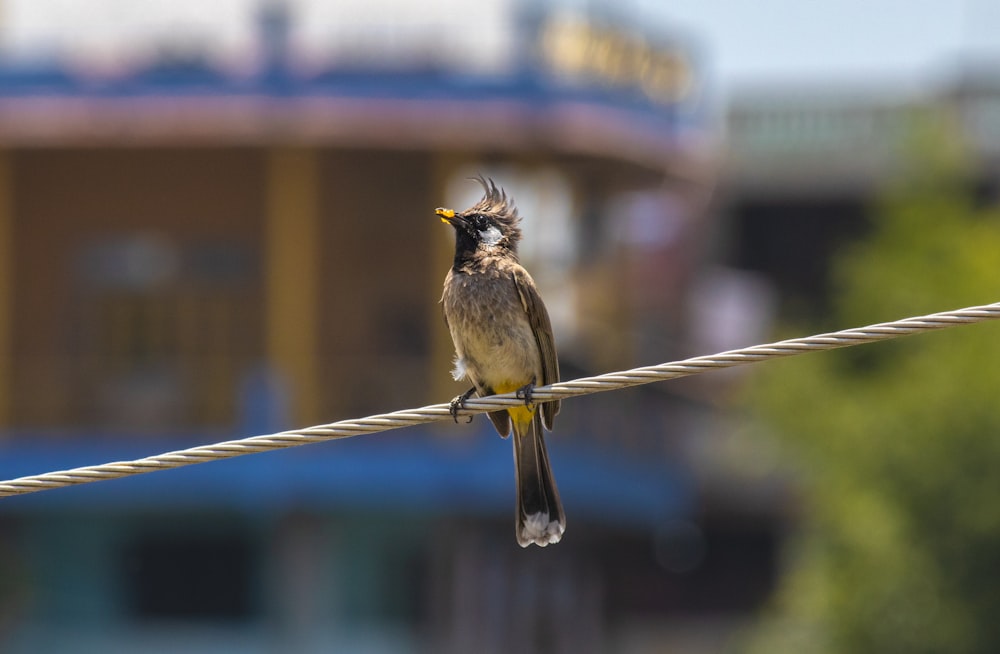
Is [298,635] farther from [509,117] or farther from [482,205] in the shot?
[482,205]

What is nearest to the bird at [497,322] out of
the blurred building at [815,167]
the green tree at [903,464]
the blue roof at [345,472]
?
the green tree at [903,464]

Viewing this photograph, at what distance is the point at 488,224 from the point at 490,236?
0.18 ft

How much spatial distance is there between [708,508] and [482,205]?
17359 millimetres

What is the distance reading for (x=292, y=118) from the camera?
1922 cm

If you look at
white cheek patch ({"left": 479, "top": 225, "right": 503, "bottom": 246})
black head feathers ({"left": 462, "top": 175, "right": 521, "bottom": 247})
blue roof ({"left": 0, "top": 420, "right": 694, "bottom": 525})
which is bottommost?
blue roof ({"left": 0, "top": 420, "right": 694, "bottom": 525})

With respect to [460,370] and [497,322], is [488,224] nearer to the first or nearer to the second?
[497,322]

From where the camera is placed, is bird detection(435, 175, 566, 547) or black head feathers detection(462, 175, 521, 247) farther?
black head feathers detection(462, 175, 521, 247)

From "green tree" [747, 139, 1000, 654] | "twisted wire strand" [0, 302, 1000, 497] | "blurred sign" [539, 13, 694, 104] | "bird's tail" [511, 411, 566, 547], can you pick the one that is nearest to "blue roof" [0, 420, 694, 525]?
"green tree" [747, 139, 1000, 654]

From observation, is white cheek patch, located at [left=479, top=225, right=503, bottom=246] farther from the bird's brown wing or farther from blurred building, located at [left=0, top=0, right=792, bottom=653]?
blurred building, located at [left=0, top=0, right=792, bottom=653]

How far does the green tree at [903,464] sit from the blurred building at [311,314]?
3239mm

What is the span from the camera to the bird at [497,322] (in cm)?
859

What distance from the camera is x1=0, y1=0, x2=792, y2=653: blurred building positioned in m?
19.3

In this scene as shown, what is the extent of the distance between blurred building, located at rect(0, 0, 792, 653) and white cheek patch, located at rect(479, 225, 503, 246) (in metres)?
10.3

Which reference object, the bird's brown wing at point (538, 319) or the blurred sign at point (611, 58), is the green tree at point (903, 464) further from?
the bird's brown wing at point (538, 319)
